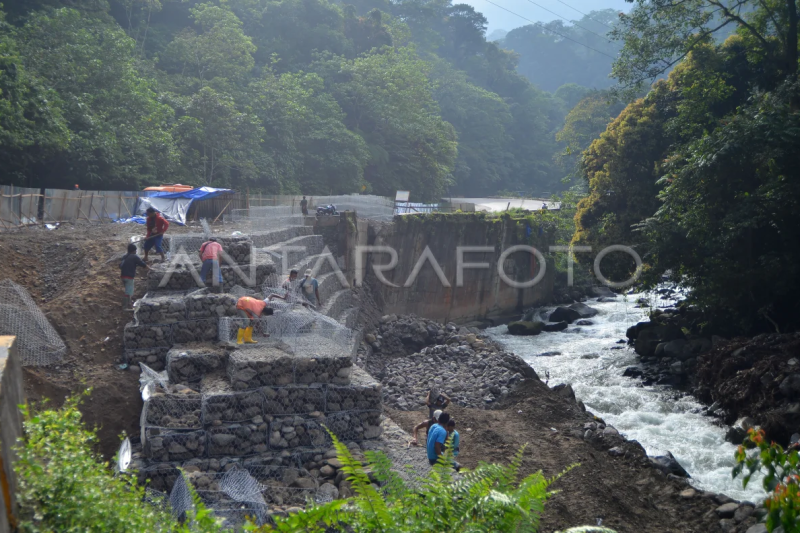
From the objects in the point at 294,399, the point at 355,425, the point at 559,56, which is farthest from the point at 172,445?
the point at 559,56

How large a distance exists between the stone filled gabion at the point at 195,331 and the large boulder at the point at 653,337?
48.4 feet

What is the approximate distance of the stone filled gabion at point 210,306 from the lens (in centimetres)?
1229

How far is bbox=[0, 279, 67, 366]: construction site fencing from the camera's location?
11.4 metres

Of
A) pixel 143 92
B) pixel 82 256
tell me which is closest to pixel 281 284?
pixel 82 256

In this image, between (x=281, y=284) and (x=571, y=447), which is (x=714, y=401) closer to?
(x=571, y=447)

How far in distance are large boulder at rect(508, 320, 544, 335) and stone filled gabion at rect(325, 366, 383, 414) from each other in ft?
55.8

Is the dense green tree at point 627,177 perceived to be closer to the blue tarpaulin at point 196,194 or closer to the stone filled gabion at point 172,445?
the blue tarpaulin at point 196,194

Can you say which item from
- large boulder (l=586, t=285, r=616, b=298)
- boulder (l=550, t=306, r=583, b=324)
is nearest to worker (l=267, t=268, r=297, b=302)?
boulder (l=550, t=306, r=583, b=324)

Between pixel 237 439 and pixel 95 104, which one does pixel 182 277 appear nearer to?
pixel 237 439

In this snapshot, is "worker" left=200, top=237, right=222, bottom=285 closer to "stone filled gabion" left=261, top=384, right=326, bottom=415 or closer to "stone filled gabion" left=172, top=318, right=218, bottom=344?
"stone filled gabion" left=172, top=318, right=218, bottom=344

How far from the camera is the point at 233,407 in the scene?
1016 centimetres

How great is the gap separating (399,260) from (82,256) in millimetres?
15028

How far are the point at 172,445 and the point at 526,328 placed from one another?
64.1 feet

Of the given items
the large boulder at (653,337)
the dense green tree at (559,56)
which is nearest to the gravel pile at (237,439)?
the large boulder at (653,337)
